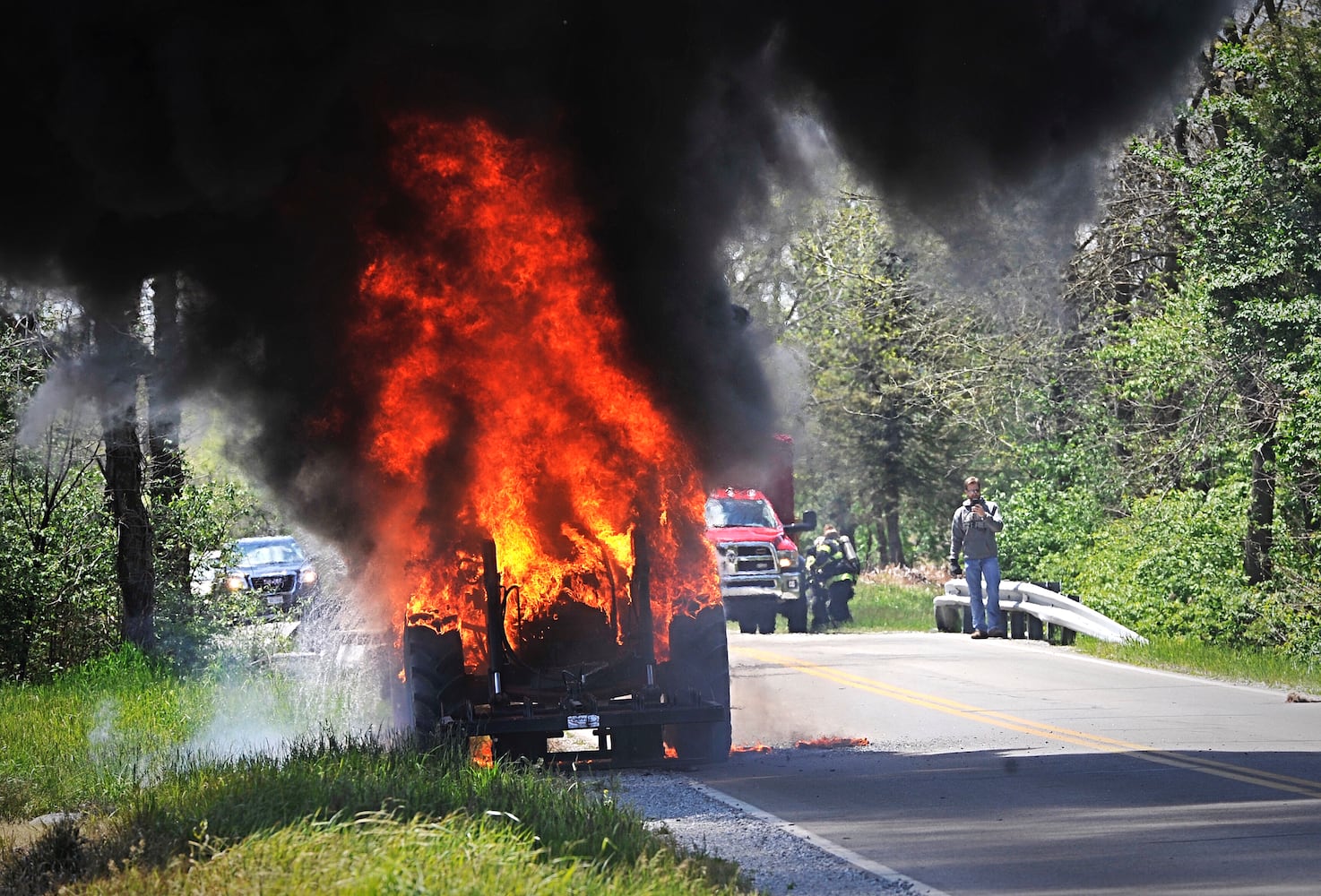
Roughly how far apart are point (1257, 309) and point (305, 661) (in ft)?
37.6

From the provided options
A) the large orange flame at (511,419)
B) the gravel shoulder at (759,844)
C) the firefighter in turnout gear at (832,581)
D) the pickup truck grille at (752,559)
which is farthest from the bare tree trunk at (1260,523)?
the gravel shoulder at (759,844)

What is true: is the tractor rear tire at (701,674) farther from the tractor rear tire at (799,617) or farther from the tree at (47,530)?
the tractor rear tire at (799,617)

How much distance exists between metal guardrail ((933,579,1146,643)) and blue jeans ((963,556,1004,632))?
0.59 feet

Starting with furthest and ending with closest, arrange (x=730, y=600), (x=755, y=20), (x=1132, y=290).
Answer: (x=1132, y=290)
(x=730, y=600)
(x=755, y=20)

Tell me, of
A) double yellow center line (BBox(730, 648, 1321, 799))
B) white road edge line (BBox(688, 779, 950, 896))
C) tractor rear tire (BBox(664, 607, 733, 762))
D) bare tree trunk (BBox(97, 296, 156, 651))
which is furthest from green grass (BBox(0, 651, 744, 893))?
bare tree trunk (BBox(97, 296, 156, 651))

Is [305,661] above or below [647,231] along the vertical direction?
below

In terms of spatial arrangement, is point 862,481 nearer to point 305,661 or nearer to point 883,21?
point 305,661

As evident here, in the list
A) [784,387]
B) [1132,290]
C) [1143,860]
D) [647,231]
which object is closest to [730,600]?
[1132,290]

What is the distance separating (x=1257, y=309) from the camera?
1888 centimetres

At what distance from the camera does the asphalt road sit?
755 centimetres

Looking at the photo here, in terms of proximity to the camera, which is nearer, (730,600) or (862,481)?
(730,600)

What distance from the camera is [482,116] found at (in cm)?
1268

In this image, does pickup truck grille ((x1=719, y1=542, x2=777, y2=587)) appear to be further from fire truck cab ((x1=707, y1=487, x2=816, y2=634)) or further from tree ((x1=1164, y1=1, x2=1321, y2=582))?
tree ((x1=1164, y1=1, x2=1321, y2=582))

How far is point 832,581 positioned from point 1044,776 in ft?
58.2
